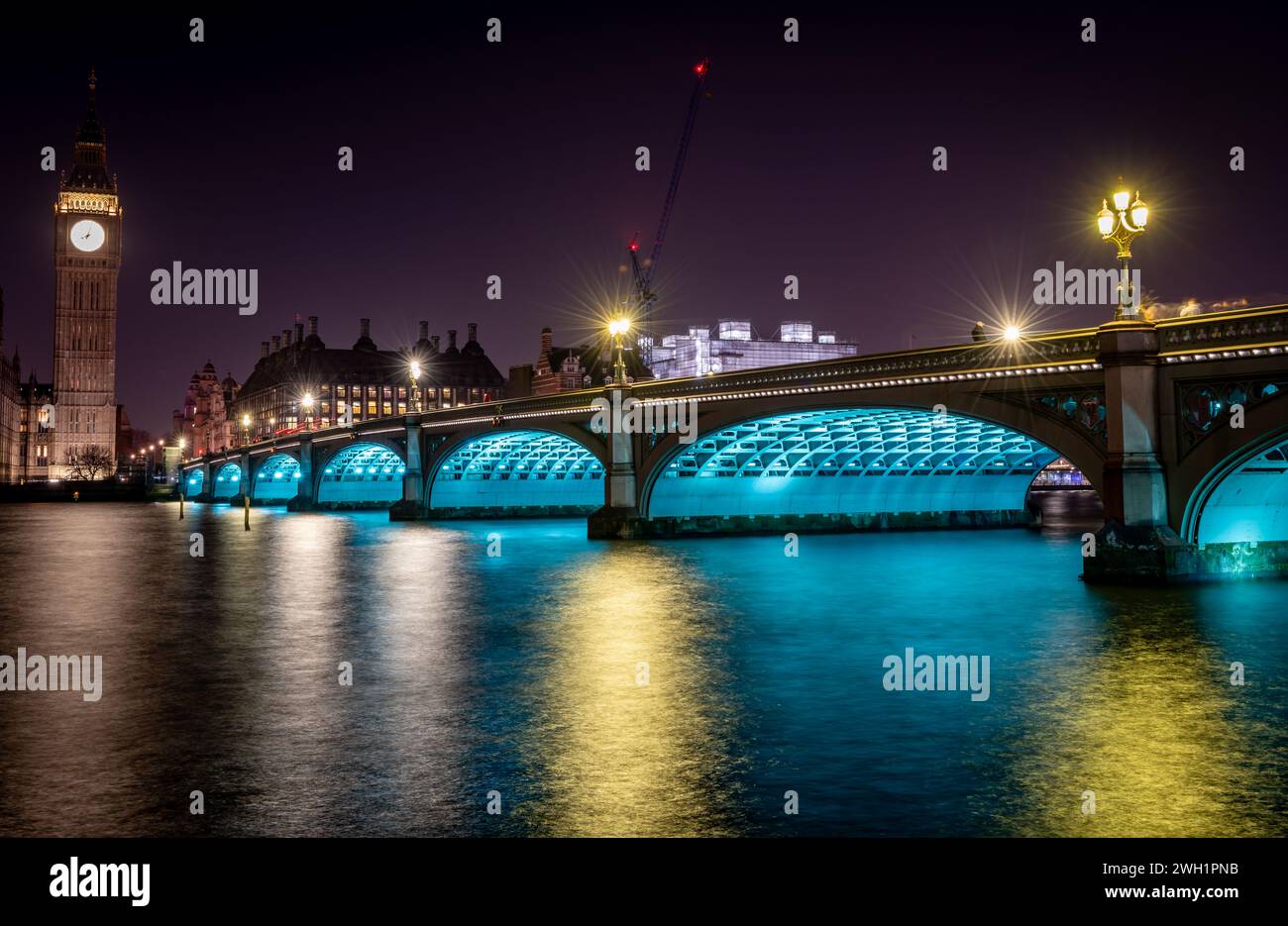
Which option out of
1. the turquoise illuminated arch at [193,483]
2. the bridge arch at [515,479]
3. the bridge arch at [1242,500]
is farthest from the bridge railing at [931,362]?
the turquoise illuminated arch at [193,483]

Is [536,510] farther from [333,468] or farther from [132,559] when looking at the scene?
[132,559]

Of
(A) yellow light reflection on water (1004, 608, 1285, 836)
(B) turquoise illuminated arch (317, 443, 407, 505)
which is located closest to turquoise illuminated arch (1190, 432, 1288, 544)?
(A) yellow light reflection on water (1004, 608, 1285, 836)

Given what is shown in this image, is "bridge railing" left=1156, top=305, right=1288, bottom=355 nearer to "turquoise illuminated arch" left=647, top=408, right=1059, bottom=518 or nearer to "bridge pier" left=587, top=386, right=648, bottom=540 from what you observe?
"turquoise illuminated arch" left=647, top=408, right=1059, bottom=518

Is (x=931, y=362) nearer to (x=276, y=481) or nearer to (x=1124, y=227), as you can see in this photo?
(x=1124, y=227)

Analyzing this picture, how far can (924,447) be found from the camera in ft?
196

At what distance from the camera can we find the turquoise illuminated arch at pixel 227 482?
549 feet

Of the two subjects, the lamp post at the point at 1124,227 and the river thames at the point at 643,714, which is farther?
the lamp post at the point at 1124,227

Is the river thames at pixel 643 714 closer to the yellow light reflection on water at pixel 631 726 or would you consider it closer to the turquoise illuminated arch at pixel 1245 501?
the yellow light reflection on water at pixel 631 726

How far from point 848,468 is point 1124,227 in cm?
3547

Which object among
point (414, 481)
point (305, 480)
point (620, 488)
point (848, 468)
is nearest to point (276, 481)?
point (305, 480)

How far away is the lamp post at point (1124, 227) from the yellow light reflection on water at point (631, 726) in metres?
15.1

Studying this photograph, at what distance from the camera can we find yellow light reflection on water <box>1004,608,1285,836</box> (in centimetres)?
868

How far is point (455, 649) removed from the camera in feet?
60.7
